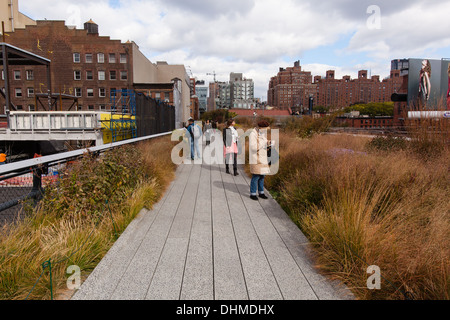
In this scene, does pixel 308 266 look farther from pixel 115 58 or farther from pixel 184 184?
pixel 115 58

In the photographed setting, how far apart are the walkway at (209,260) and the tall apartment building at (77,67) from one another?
55.9m

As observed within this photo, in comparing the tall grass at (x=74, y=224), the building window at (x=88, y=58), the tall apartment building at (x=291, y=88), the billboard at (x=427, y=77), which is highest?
the tall apartment building at (x=291, y=88)

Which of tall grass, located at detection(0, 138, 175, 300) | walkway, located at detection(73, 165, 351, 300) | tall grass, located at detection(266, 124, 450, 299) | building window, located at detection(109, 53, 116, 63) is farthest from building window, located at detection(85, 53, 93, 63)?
tall grass, located at detection(266, 124, 450, 299)

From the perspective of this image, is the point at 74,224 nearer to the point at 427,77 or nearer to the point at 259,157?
the point at 259,157

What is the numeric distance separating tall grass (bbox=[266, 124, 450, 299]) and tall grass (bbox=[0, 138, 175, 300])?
280 centimetres

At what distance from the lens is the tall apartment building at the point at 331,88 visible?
116 metres

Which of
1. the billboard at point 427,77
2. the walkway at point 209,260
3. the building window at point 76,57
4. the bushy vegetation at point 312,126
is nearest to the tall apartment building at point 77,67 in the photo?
the building window at point 76,57

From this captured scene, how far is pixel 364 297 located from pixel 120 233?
3.37 m

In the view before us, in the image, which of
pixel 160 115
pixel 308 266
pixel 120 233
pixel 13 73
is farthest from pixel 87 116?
pixel 13 73

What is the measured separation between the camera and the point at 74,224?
4340mm

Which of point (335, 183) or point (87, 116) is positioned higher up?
point (87, 116)

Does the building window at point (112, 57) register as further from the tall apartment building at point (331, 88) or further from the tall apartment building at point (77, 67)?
the tall apartment building at point (331, 88)

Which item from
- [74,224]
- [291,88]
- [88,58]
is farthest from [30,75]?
[291,88]

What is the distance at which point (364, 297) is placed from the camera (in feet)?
10.2
